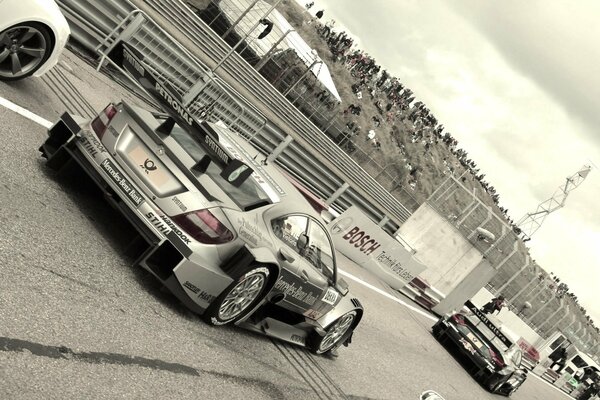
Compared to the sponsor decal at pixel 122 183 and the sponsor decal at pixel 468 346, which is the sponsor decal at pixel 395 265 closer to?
the sponsor decal at pixel 468 346

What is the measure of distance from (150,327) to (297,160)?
13.1 meters

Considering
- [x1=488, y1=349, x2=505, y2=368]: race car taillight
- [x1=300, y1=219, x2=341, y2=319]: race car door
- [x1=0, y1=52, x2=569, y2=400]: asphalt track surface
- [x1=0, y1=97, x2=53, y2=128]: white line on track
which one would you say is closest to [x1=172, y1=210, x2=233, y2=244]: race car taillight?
[x1=0, y1=52, x2=569, y2=400]: asphalt track surface

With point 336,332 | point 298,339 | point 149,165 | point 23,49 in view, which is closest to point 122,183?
A: point 149,165

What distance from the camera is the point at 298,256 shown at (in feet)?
21.7

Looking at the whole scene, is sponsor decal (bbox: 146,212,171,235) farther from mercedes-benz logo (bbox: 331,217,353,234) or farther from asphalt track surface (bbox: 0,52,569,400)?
mercedes-benz logo (bbox: 331,217,353,234)

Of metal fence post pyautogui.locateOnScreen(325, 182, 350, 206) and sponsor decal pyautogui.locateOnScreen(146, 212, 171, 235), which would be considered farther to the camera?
metal fence post pyautogui.locateOnScreen(325, 182, 350, 206)

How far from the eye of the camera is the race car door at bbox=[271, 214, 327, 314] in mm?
6344

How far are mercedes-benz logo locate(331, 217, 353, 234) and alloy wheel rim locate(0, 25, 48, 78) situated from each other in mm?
9285

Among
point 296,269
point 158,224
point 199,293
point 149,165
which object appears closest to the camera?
point 158,224

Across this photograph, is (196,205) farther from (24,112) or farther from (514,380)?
(514,380)

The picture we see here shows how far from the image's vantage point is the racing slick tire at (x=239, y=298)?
19.0ft

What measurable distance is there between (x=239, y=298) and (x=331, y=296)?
5.53ft

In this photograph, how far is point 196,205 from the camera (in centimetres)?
561

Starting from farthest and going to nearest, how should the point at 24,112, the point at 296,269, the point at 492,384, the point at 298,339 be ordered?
the point at 492,384
the point at 24,112
the point at 298,339
the point at 296,269
